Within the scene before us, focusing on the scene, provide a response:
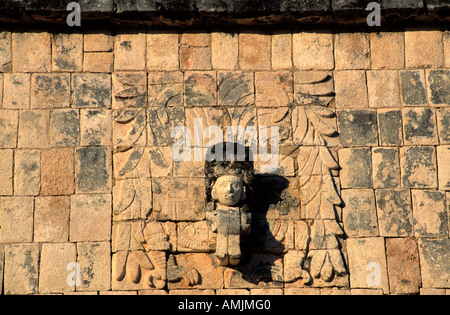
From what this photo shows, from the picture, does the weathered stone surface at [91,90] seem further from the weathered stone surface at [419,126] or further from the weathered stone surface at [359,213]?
the weathered stone surface at [419,126]

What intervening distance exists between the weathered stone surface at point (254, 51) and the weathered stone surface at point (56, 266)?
132 inches

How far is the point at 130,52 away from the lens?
1137cm

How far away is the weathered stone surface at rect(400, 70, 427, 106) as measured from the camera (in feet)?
36.8

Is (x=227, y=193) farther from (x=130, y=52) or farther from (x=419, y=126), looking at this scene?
(x=419, y=126)

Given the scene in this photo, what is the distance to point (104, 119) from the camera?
36.4ft

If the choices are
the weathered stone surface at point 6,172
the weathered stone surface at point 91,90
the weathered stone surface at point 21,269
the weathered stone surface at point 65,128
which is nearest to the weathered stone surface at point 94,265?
the weathered stone surface at point 21,269

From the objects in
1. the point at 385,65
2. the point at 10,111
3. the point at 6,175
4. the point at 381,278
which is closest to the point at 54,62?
the point at 10,111

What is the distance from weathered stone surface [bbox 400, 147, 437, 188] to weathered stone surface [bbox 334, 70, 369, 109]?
2.83ft

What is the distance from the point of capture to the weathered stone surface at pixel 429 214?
10695 millimetres

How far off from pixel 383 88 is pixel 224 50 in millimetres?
2200

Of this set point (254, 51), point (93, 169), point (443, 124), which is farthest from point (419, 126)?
point (93, 169)

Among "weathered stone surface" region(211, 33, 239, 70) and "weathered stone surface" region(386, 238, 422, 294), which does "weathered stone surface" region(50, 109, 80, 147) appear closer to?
"weathered stone surface" region(211, 33, 239, 70)

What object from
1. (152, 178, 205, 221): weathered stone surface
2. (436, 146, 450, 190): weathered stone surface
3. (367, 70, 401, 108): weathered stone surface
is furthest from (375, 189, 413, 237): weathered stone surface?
(152, 178, 205, 221): weathered stone surface
